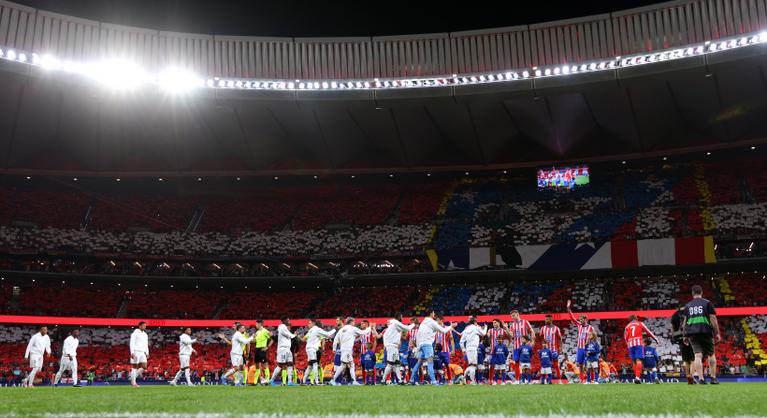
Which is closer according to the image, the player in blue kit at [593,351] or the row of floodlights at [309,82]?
the player in blue kit at [593,351]

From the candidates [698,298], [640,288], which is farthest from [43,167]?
[698,298]

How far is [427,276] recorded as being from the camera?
4266cm

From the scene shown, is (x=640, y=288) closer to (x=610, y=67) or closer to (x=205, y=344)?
(x=610, y=67)

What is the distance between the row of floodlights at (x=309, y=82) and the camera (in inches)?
1332

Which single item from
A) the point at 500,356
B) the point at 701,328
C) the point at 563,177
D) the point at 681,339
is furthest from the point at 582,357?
the point at 563,177

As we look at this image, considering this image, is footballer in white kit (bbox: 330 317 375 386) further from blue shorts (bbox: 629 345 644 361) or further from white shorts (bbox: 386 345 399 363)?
blue shorts (bbox: 629 345 644 361)

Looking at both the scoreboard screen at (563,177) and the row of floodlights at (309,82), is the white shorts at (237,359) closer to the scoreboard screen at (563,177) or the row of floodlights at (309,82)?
the row of floodlights at (309,82)

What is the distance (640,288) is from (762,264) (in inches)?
261

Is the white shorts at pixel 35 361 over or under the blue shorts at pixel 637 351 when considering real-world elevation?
under

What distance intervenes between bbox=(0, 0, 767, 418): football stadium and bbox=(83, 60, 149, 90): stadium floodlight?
13cm

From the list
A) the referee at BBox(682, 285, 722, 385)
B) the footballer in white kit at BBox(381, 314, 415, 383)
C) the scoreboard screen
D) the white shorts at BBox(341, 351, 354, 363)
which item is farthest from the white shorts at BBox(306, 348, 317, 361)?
the scoreboard screen

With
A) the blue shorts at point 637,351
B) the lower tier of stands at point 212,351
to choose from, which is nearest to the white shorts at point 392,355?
the blue shorts at point 637,351

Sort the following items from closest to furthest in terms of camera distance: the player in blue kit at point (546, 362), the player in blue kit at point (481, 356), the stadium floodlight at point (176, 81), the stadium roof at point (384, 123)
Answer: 1. the player in blue kit at point (546, 362)
2. the player in blue kit at point (481, 356)
3. the stadium roof at point (384, 123)
4. the stadium floodlight at point (176, 81)

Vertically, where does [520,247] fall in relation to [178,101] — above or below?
below
